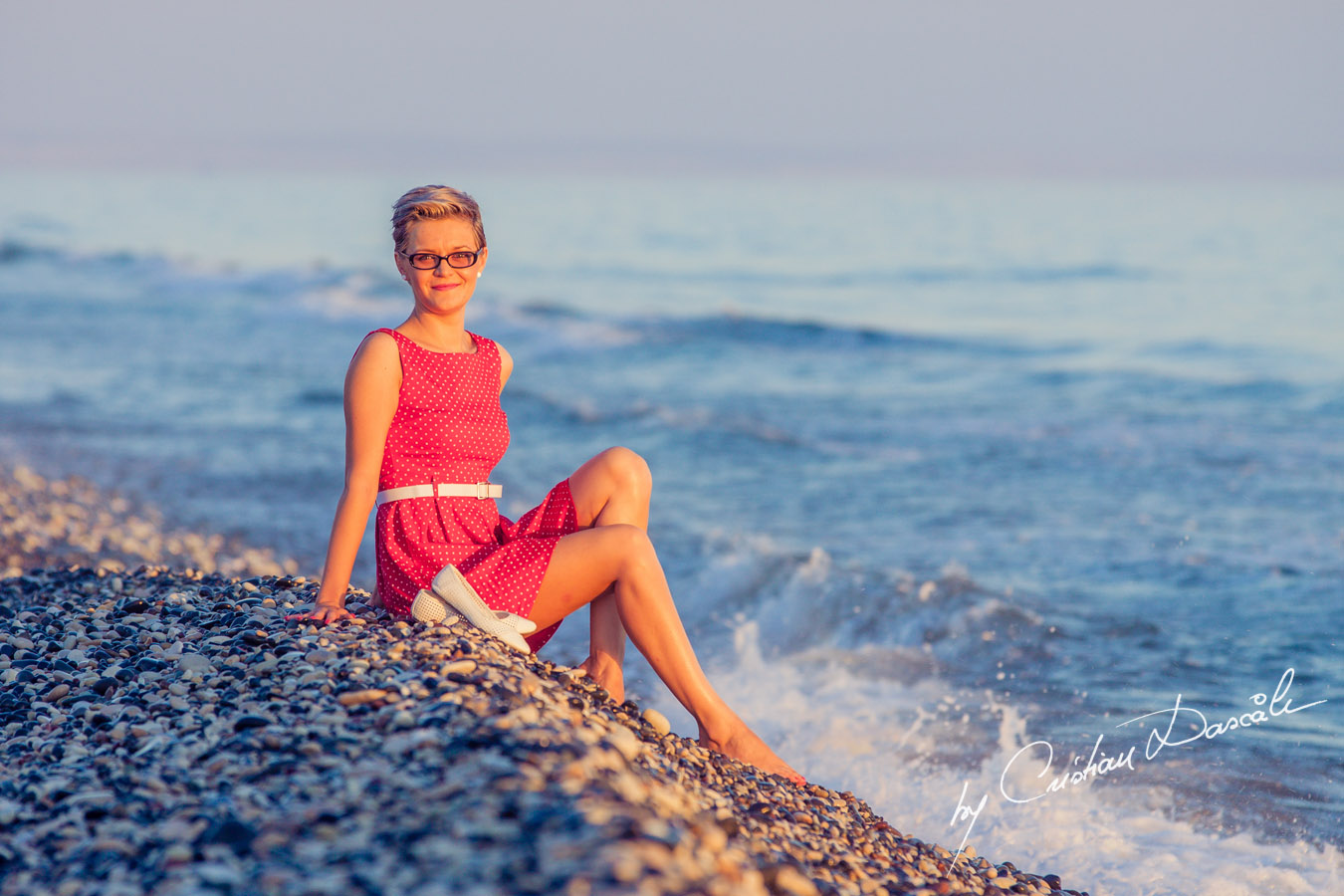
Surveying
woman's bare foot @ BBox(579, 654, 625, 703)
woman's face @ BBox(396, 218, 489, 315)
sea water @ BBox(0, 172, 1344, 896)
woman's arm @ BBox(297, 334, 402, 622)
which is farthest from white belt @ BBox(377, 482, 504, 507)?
sea water @ BBox(0, 172, 1344, 896)

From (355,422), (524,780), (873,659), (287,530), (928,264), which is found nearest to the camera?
(524,780)

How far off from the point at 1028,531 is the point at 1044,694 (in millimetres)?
3517

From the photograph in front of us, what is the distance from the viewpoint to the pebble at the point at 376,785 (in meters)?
2.54

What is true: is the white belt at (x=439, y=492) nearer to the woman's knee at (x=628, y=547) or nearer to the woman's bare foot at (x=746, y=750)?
the woman's knee at (x=628, y=547)

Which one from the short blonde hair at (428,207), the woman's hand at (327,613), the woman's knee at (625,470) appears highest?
the short blonde hair at (428,207)

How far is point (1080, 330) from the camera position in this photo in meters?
22.9

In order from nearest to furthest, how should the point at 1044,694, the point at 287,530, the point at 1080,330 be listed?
the point at 1044,694
the point at 287,530
the point at 1080,330

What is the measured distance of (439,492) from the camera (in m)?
4.26

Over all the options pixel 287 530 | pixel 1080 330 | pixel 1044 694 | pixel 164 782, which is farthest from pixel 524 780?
pixel 1080 330

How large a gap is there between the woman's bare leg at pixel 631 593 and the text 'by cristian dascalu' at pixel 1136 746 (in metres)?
1.41

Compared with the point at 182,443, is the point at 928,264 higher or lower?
higher

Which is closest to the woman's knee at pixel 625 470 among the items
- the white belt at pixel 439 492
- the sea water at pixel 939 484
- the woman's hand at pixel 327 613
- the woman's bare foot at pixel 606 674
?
the white belt at pixel 439 492

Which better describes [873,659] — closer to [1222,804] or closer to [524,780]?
[1222,804]

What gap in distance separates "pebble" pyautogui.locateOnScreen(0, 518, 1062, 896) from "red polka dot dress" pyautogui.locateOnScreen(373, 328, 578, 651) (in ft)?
0.68
